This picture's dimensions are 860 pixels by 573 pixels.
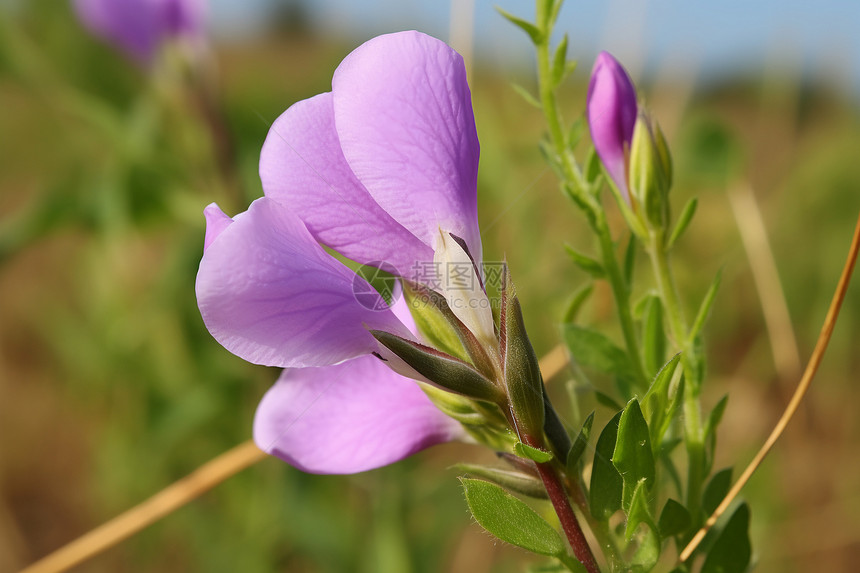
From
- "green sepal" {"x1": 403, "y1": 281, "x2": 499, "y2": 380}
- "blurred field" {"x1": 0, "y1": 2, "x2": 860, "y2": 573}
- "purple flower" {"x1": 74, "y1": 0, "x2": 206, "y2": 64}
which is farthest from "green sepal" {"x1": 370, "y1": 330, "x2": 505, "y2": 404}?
"purple flower" {"x1": 74, "y1": 0, "x2": 206, "y2": 64}

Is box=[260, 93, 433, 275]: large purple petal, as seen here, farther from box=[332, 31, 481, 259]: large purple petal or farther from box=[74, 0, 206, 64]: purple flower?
box=[74, 0, 206, 64]: purple flower

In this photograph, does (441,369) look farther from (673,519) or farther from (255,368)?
(255,368)

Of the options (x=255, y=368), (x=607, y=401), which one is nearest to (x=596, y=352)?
(x=607, y=401)

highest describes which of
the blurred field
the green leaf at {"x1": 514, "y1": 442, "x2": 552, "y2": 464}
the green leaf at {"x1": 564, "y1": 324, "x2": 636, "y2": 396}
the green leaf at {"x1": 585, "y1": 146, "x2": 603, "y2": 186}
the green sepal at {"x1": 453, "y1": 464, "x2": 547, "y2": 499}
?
the green leaf at {"x1": 585, "y1": 146, "x2": 603, "y2": 186}

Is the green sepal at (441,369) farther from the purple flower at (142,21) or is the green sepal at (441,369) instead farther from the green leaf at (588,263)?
the purple flower at (142,21)

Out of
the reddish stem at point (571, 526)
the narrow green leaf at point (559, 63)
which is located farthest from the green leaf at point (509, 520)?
the narrow green leaf at point (559, 63)

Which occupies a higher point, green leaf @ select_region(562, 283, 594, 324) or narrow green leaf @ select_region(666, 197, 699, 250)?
narrow green leaf @ select_region(666, 197, 699, 250)
